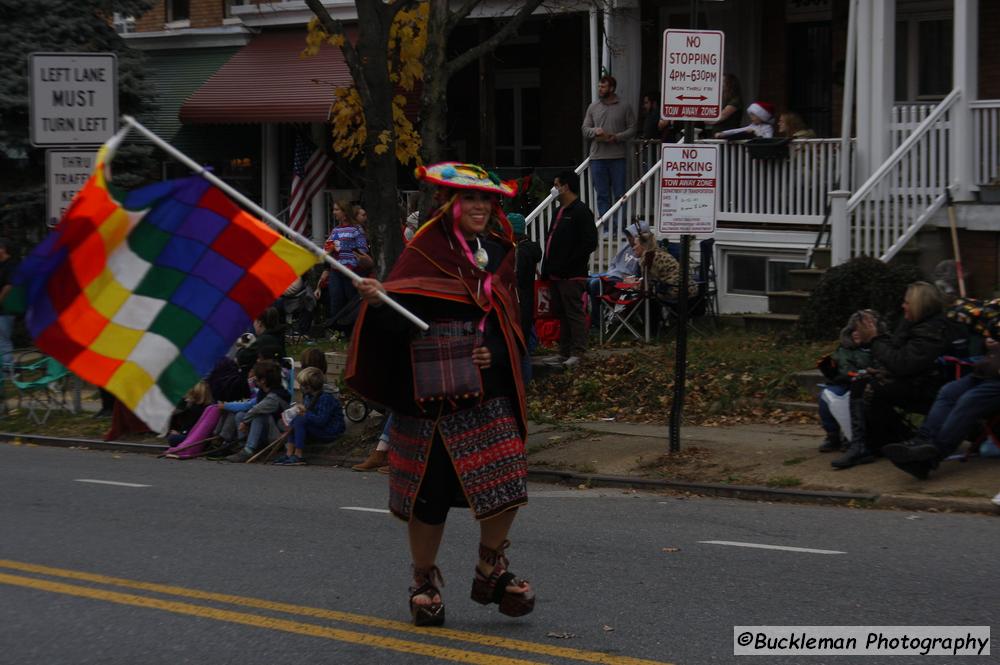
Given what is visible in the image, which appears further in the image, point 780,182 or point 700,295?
point 780,182

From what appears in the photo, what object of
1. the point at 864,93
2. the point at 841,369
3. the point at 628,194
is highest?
the point at 864,93

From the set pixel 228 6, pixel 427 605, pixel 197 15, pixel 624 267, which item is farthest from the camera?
pixel 197 15

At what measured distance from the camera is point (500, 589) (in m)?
A: 6.68

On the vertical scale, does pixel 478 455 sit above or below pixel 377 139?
below

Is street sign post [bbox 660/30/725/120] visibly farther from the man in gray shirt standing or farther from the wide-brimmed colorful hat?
the man in gray shirt standing

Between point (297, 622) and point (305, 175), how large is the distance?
18056 millimetres

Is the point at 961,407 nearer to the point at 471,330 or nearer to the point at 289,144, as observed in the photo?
the point at 471,330

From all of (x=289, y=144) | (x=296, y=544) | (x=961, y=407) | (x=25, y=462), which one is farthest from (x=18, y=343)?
(x=961, y=407)

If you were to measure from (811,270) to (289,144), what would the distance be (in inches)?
474

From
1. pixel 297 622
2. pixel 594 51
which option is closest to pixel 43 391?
pixel 594 51

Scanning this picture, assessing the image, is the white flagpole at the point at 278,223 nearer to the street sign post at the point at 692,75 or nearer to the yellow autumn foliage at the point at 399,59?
the street sign post at the point at 692,75

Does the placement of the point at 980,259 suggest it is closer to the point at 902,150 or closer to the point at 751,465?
the point at 902,150

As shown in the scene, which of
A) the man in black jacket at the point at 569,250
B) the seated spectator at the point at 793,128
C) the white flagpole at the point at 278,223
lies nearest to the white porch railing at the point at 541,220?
the seated spectator at the point at 793,128

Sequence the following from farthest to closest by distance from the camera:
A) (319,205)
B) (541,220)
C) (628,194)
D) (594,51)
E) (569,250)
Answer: (319,205)
(594,51)
(541,220)
(628,194)
(569,250)
